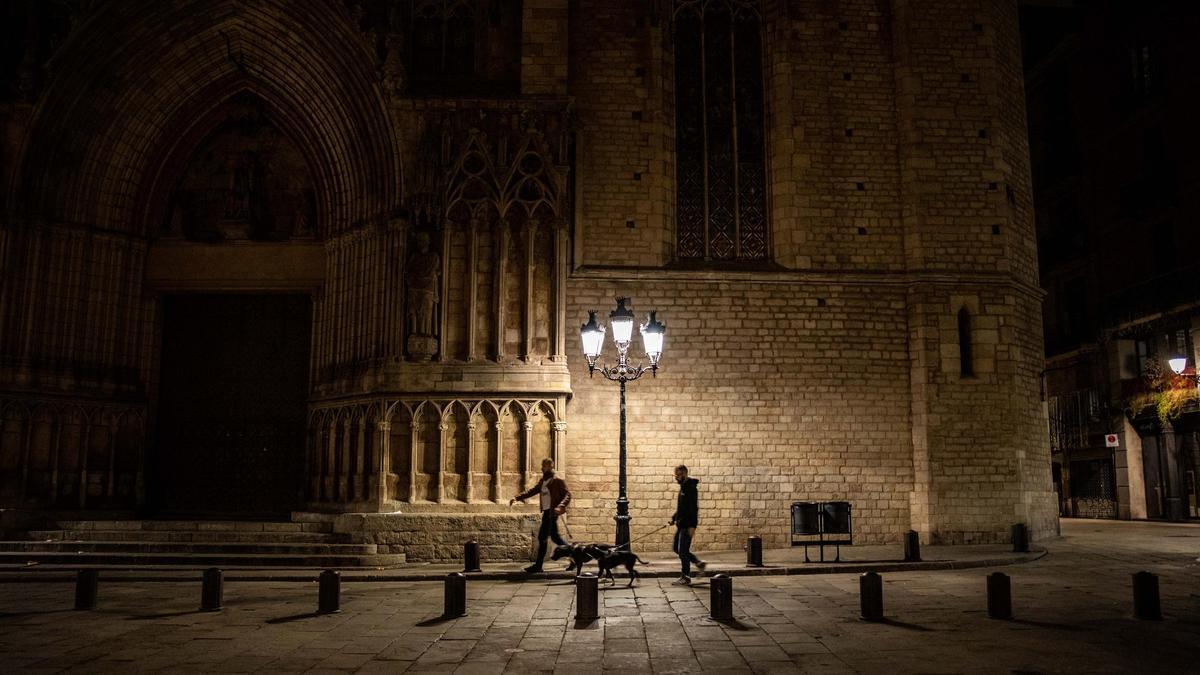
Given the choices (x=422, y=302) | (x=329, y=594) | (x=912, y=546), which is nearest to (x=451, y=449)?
(x=422, y=302)

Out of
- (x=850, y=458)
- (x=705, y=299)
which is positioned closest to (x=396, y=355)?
(x=705, y=299)

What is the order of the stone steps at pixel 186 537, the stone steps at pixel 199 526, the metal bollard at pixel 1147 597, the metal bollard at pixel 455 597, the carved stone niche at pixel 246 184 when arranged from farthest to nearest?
the carved stone niche at pixel 246 184 → the stone steps at pixel 199 526 → the stone steps at pixel 186 537 → the metal bollard at pixel 455 597 → the metal bollard at pixel 1147 597

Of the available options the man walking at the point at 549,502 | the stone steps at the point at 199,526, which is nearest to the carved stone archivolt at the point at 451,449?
the stone steps at the point at 199,526

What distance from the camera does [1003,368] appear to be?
51.5 feet

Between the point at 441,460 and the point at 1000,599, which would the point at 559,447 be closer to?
the point at 441,460

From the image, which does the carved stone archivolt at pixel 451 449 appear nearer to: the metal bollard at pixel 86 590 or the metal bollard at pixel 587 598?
the metal bollard at pixel 86 590

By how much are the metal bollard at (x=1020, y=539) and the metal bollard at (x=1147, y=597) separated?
5.97 m

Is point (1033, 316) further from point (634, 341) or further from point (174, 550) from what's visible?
point (174, 550)

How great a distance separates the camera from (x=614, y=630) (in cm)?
753

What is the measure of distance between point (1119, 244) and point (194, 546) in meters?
27.5

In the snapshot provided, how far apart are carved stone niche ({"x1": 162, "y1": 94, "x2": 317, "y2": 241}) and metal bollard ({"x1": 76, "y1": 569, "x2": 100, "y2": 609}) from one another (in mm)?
8492

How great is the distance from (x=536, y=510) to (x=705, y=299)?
4.71 metres

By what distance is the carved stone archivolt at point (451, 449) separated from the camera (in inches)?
536

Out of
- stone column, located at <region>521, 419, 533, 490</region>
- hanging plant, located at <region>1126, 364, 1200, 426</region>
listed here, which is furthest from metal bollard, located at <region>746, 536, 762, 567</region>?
hanging plant, located at <region>1126, 364, 1200, 426</region>
